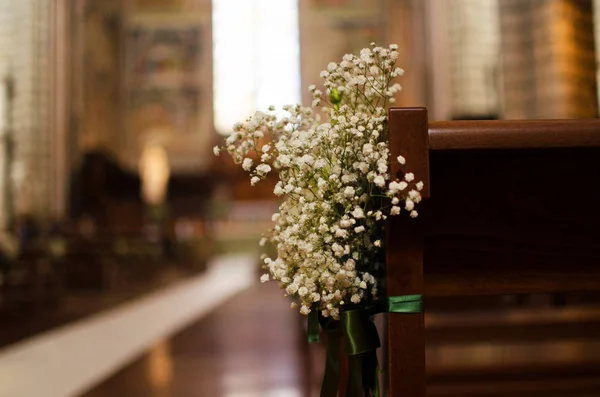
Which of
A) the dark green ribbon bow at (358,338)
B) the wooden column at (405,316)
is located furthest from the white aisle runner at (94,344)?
the wooden column at (405,316)

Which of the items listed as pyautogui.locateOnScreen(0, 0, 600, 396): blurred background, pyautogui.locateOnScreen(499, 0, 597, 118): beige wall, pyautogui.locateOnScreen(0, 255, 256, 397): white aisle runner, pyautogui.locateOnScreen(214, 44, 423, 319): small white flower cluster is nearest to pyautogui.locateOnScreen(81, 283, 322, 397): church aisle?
pyautogui.locateOnScreen(0, 0, 600, 396): blurred background

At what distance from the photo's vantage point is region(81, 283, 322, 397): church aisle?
128 inches

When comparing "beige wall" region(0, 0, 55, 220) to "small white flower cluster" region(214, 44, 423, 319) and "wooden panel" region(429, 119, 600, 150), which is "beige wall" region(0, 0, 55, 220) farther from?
"wooden panel" region(429, 119, 600, 150)

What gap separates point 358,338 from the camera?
138 cm

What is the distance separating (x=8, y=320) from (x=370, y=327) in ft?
16.3

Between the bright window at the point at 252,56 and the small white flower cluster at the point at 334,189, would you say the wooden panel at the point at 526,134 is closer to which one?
the small white flower cluster at the point at 334,189

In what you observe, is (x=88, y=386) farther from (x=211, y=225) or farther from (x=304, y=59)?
(x=304, y=59)

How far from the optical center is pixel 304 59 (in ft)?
52.0

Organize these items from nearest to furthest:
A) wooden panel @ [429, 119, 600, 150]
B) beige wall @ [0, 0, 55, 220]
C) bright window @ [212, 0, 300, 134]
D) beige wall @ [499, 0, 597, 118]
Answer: wooden panel @ [429, 119, 600, 150]
beige wall @ [499, 0, 597, 118]
beige wall @ [0, 0, 55, 220]
bright window @ [212, 0, 300, 134]

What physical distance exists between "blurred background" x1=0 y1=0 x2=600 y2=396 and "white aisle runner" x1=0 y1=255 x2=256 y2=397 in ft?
0.89

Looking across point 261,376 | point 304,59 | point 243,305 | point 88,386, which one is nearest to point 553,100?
point 243,305

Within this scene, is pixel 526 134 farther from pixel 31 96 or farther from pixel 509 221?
pixel 31 96

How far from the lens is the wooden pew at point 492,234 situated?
4.21 ft

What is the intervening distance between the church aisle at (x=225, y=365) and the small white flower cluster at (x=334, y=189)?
1830 millimetres
